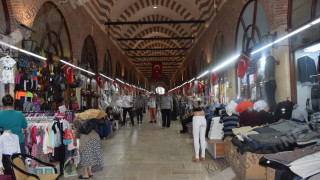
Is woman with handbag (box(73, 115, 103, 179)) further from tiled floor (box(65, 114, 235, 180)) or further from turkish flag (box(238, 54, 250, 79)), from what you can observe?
turkish flag (box(238, 54, 250, 79))

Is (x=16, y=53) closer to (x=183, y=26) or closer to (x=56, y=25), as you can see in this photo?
(x=56, y=25)

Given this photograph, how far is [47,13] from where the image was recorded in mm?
6699

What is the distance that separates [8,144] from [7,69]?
6.32ft

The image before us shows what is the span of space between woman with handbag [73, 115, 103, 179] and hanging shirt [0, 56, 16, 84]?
1.68 meters

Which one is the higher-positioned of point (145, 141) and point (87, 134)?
point (87, 134)

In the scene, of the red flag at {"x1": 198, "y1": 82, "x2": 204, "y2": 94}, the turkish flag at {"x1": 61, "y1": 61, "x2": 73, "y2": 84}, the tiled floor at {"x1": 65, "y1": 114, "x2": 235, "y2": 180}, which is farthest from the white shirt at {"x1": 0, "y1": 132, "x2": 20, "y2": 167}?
the red flag at {"x1": 198, "y1": 82, "x2": 204, "y2": 94}

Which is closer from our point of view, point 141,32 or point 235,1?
point 235,1

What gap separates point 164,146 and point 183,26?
1365cm

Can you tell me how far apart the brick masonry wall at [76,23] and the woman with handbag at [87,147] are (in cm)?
252

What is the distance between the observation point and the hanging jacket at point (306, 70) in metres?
4.75

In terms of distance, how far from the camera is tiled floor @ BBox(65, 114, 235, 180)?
4102 millimetres

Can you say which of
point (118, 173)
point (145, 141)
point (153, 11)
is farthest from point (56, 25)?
point (153, 11)

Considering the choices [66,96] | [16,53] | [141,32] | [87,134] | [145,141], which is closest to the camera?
[87,134]

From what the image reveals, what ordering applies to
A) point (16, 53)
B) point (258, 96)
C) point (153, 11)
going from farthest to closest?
point (153, 11)
point (258, 96)
point (16, 53)
